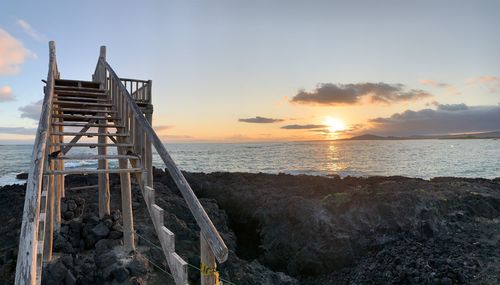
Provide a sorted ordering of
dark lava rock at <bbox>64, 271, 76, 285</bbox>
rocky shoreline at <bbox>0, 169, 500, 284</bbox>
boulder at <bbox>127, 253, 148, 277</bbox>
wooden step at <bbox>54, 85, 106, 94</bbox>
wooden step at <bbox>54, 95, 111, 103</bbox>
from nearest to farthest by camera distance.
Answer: dark lava rock at <bbox>64, 271, 76, 285</bbox> → boulder at <bbox>127, 253, 148, 277</bbox> → rocky shoreline at <bbox>0, 169, 500, 284</bbox> → wooden step at <bbox>54, 95, 111, 103</bbox> → wooden step at <bbox>54, 85, 106, 94</bbox>

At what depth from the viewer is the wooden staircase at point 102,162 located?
446 cm

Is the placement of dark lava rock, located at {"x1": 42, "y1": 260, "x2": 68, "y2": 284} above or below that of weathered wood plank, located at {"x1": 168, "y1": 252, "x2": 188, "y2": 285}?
below

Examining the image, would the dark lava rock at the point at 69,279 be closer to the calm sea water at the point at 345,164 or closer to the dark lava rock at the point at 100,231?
the dark lava rock at the point at 100,231

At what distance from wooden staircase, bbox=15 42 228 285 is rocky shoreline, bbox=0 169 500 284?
87 cm

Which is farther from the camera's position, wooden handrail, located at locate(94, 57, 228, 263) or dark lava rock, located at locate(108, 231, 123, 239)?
dark lava rock, located at locate(108, 231, 123, 239)

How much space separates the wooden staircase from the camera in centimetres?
446

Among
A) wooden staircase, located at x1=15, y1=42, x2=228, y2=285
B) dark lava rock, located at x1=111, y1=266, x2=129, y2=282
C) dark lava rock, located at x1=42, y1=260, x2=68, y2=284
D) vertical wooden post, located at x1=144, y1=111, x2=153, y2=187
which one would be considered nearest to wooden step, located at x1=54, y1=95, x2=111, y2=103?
wooden staircase, located at x1=15, y1=42, x2=228, y2=285

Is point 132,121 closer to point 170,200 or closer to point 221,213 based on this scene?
point 170,200

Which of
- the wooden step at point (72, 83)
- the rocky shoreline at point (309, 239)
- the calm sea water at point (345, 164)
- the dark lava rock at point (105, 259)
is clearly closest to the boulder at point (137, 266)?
the rocky shoreline at point (309, 239)

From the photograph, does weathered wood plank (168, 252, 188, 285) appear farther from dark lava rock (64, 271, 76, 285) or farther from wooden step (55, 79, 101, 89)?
wooden step (55, 79, 101, 89)

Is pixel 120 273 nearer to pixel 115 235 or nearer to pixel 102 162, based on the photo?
pixel 115 235

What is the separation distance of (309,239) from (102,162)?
27.2ft

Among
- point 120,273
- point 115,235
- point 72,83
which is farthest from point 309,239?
point 72,83

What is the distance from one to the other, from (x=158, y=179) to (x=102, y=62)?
1580 centimetres
